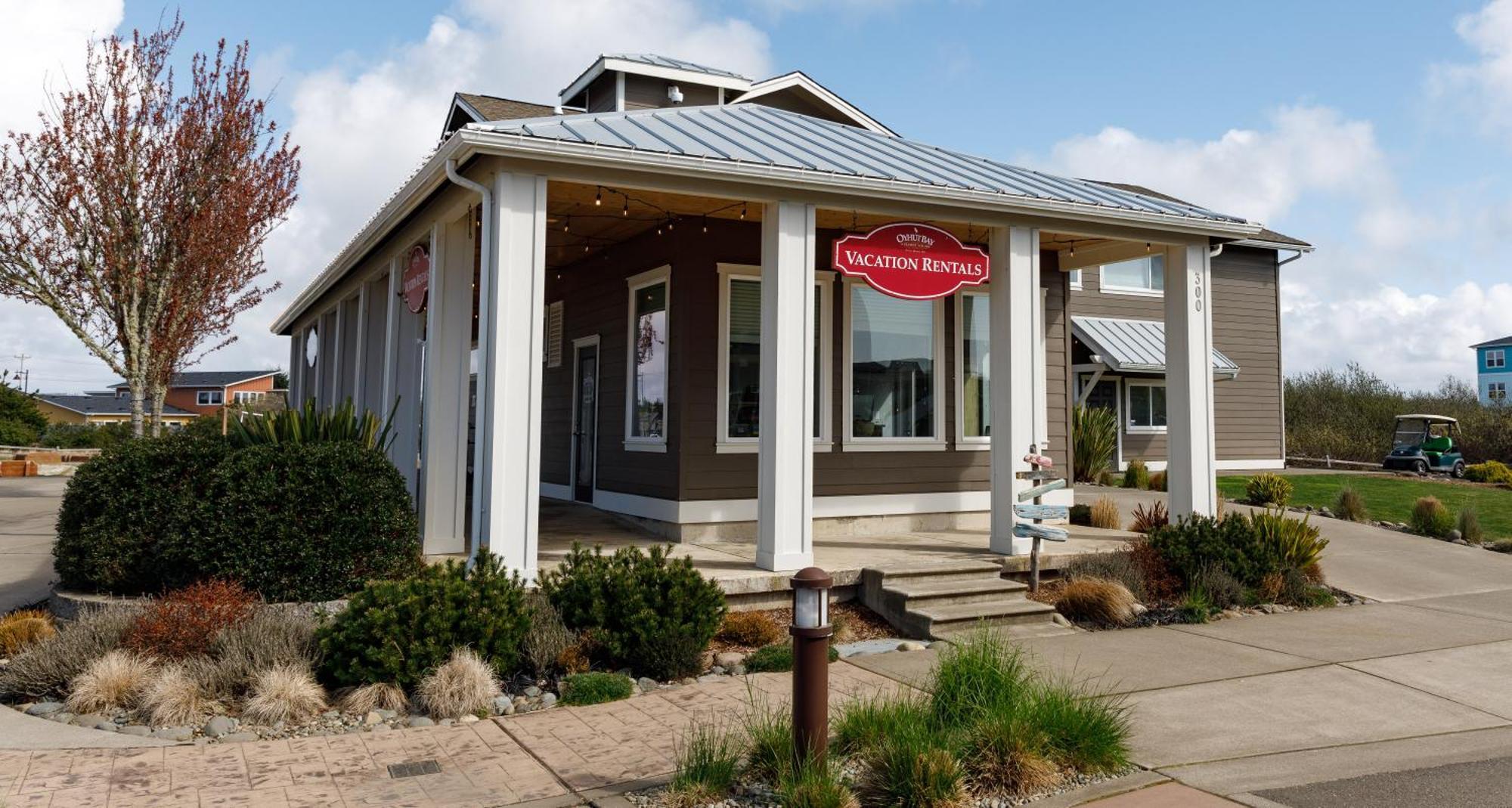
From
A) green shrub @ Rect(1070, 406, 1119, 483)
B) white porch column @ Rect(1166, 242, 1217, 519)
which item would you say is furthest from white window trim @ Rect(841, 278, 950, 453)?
green shrub @ Rect(1070, 406, 1119, 483)

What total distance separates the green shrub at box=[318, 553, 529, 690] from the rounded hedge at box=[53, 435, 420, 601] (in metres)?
1.03

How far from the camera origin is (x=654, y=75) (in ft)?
52.0

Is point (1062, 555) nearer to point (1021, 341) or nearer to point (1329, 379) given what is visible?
point (1021, 341)

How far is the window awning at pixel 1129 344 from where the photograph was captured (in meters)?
20.8

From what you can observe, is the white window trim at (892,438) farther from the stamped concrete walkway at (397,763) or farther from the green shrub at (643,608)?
the stamped concrete walkway at (397,763)

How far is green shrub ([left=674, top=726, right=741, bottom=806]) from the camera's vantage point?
4121 millimetres

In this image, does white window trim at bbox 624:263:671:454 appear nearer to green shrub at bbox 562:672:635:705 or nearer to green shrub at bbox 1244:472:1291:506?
green shrub at bbox 562:672:635:705

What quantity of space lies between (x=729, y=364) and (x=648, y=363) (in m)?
1.11

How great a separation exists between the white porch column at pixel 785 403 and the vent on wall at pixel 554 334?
5.41 m

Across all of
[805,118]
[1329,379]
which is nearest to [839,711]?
[805,118]

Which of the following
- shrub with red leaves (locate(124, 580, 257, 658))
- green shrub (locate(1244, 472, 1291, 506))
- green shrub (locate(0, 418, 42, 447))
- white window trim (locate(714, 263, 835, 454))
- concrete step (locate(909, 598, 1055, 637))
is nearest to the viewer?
shrub with red leaves (locate(124, 580, 257, 658))

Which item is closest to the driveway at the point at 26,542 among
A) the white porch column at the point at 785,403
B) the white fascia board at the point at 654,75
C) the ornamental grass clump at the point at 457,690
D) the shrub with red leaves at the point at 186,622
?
the shrub with red leaves at the point at 186,622

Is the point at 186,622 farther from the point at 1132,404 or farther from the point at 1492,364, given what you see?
the point at 1492,364

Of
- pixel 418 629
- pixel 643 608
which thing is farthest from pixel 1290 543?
pixel 418 629
